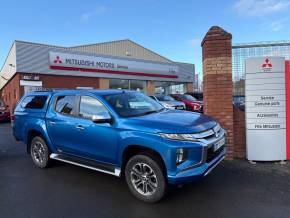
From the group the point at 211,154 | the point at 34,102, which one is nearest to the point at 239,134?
the point at 211,154

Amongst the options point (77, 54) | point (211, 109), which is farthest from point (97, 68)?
point (211, 109)

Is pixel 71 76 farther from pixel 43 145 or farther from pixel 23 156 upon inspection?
pixel 43 145

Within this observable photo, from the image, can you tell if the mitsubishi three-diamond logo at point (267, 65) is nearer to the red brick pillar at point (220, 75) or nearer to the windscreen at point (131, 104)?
the red brick pillar at point (220, 75)

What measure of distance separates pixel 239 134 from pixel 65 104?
408 centimetres

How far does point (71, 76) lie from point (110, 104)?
18095 millimetres

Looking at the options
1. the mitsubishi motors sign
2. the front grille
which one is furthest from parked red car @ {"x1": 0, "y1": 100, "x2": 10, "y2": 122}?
the front grille

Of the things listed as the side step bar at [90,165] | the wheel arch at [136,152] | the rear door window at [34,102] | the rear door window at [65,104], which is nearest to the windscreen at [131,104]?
the wheel arch at [136,152]

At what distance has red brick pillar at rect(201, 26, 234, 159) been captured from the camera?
6.34 meters

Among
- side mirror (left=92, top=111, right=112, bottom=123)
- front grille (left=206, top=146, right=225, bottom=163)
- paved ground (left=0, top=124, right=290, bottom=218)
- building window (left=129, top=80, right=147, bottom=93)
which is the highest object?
building window (left=129, top=80, right=147, bottom=93)

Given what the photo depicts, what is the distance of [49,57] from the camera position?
20406mm

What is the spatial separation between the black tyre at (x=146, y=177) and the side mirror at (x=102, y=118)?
29.4 inches

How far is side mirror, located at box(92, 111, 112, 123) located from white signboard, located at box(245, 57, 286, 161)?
11.2 feet

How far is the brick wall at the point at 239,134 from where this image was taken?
6367 mm

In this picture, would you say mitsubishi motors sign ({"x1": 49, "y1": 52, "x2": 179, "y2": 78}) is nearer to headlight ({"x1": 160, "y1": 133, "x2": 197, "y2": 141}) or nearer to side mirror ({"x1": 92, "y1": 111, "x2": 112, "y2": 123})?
side mirror ({"x1": 92, "y1": 111, "x2": 112, "y2": 123})
